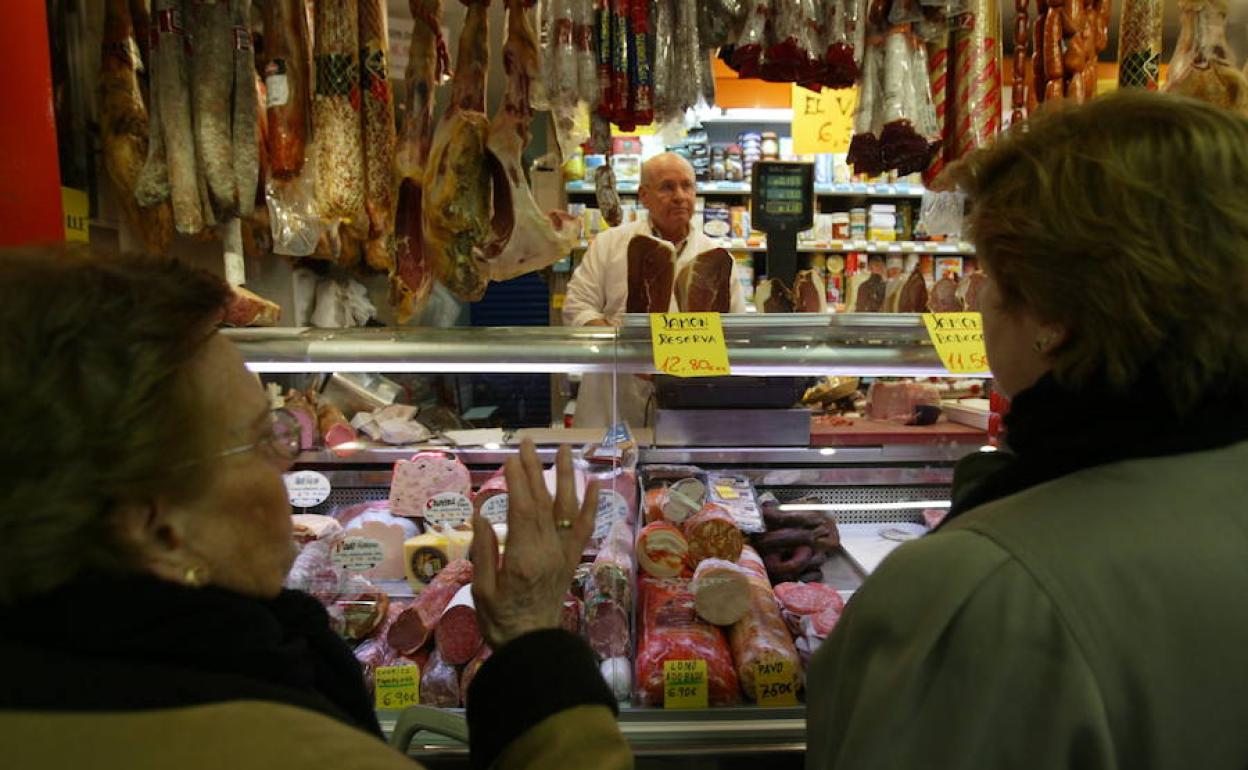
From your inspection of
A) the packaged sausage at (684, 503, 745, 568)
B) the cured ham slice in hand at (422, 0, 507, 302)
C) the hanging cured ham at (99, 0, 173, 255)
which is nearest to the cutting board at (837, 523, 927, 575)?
the packaged sausage at (684, 503, 745, 568)

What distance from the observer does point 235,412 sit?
2.77 feet

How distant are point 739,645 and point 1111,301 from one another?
109 cm

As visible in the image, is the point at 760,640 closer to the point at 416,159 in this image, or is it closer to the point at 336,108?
the point at 416,159

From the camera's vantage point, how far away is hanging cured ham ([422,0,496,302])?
1.94 meters

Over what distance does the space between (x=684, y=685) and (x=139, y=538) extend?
115 cm

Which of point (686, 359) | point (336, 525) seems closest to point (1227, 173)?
point (686, 359)

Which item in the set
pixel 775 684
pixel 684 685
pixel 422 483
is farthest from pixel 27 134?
pixel 775 684

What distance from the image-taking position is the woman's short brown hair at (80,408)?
2.20 feet

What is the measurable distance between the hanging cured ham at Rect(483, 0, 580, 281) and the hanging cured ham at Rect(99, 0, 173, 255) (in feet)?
3.61

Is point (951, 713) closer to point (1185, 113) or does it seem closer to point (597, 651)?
point (1185, 113)

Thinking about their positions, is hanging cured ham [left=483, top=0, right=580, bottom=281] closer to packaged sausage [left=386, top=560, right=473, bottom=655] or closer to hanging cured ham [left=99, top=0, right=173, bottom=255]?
packaged sausage [left=386, top=560, right=473, bottom=655]

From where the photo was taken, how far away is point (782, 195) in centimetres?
213

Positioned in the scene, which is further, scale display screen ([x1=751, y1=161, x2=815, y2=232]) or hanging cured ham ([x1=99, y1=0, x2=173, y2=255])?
hanging cured ham ([x1=99, y1=0, x2=173, y2=255])

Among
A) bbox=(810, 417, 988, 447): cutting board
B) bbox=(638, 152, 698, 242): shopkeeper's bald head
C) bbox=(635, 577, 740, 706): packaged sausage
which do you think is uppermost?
bbox=(638, 152, 698, 242): shopkeeper's bald head
